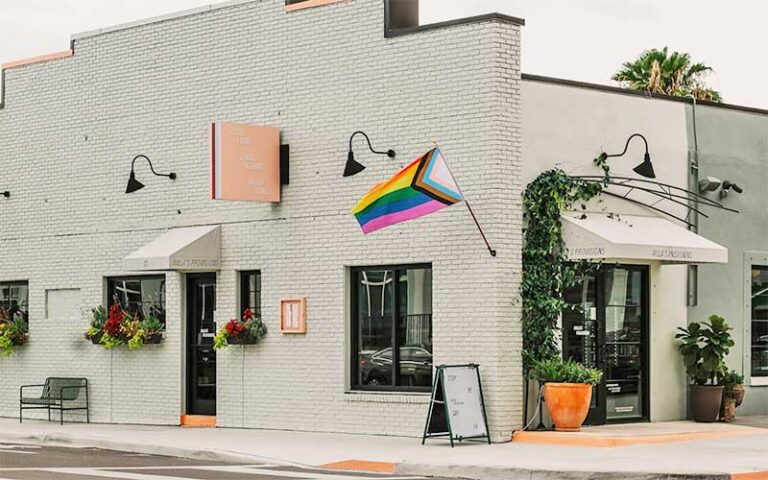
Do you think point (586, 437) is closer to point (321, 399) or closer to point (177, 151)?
point (321, 399)

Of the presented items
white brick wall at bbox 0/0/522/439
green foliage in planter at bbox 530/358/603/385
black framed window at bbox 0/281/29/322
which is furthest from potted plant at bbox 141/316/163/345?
green foliage in planter at bbox 530/358/603/385

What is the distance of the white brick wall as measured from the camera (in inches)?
793

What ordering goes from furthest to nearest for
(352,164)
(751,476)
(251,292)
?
(251,292), (352,164), (751,476)

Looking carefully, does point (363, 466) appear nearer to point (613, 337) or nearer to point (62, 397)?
point (613, 337)

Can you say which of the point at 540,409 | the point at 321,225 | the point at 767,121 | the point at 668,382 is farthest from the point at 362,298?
the point at 767,121

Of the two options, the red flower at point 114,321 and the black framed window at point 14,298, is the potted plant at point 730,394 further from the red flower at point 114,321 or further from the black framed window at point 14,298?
the black framed window at point 14,298

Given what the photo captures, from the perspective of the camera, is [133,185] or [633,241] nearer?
[633,241]

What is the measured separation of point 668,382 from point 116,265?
949 cm

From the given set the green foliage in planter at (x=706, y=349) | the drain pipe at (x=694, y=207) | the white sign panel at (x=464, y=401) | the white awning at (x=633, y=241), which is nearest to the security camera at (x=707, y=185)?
the drain pipe at (x=694, y=207)

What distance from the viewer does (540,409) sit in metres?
20.4

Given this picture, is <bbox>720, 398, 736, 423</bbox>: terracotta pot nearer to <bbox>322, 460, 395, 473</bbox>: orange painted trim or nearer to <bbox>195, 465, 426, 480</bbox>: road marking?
<bbox>322, 460, 395, 473</bbox>: orange painted trim

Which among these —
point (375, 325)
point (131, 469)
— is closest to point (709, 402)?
point (375, 325)

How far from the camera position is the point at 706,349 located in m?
22.1

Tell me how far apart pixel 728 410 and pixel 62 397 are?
1106cm
